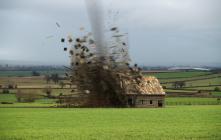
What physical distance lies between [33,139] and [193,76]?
48.0 m

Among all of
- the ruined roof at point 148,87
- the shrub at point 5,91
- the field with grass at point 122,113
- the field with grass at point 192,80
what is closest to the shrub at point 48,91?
the field with grass at point 122,113

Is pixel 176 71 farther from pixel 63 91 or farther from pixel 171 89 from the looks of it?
pixel 63 91

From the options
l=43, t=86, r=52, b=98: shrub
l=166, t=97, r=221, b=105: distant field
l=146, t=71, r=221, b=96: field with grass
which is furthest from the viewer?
l=146, t=71, r=221, b=96: field with grass

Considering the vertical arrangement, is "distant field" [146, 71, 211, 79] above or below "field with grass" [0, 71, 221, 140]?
above

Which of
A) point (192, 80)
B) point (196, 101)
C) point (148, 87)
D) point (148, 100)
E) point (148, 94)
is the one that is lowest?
point (196, 101)

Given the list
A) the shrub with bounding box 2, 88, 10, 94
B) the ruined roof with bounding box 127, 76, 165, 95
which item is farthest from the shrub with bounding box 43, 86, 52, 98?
the ruined roof with bounding box 127, 76, 165, 95

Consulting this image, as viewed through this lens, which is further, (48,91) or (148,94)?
(148,94)

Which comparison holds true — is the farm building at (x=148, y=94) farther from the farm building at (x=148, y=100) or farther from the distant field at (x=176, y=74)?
the distant field at (x=176, y=74)

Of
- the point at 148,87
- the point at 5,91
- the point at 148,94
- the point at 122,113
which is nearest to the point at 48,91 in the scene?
the point at 5,91

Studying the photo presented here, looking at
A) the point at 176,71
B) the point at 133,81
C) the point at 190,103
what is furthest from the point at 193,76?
the point at 133,81

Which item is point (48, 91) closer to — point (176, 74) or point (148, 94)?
point (148, 94)

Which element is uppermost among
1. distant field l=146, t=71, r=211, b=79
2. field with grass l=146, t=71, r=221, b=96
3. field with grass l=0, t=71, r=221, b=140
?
distant field l=146, t=71, r=211, b=79

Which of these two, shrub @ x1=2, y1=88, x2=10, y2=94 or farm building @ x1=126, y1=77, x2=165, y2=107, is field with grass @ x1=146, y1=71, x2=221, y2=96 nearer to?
farm building @ x1=126, y1=77, x2=165, y2=107

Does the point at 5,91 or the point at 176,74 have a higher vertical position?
the point at 176,74
